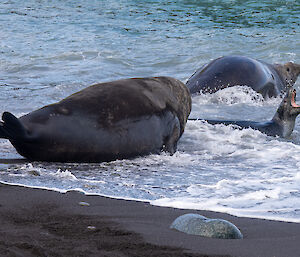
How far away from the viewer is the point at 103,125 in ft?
17.9

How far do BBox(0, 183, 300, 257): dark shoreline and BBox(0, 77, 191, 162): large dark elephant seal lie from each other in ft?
2.71

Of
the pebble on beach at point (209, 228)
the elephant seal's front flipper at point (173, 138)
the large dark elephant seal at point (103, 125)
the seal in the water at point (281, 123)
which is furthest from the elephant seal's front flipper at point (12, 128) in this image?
the seal in the water at point (281, 123)

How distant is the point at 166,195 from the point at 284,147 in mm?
2077

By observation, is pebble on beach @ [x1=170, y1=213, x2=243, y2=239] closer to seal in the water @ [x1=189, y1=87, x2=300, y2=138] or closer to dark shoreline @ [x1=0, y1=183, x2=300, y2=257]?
dark shoreline @ [x1=0, y1=183, x2=300, y2=257]

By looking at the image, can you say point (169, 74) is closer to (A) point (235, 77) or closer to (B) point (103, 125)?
(A) point (235, 77)

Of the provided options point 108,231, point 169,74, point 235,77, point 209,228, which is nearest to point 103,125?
point 108,231

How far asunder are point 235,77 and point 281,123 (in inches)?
88.3

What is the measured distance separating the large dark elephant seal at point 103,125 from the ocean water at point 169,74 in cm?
10

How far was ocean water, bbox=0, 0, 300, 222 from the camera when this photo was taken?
4.72 meters

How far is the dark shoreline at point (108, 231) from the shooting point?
315 cm

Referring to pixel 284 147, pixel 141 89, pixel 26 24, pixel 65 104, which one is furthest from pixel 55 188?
pixel 26 24

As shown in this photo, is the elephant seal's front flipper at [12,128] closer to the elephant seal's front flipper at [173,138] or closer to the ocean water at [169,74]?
the ocean water at [169,74]

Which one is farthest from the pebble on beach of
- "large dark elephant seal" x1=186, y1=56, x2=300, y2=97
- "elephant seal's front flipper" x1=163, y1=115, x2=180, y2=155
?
"large dark elephant seal" x1=186, y1=56, x2=300, y2=97

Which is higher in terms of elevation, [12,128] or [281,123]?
[12,128]
